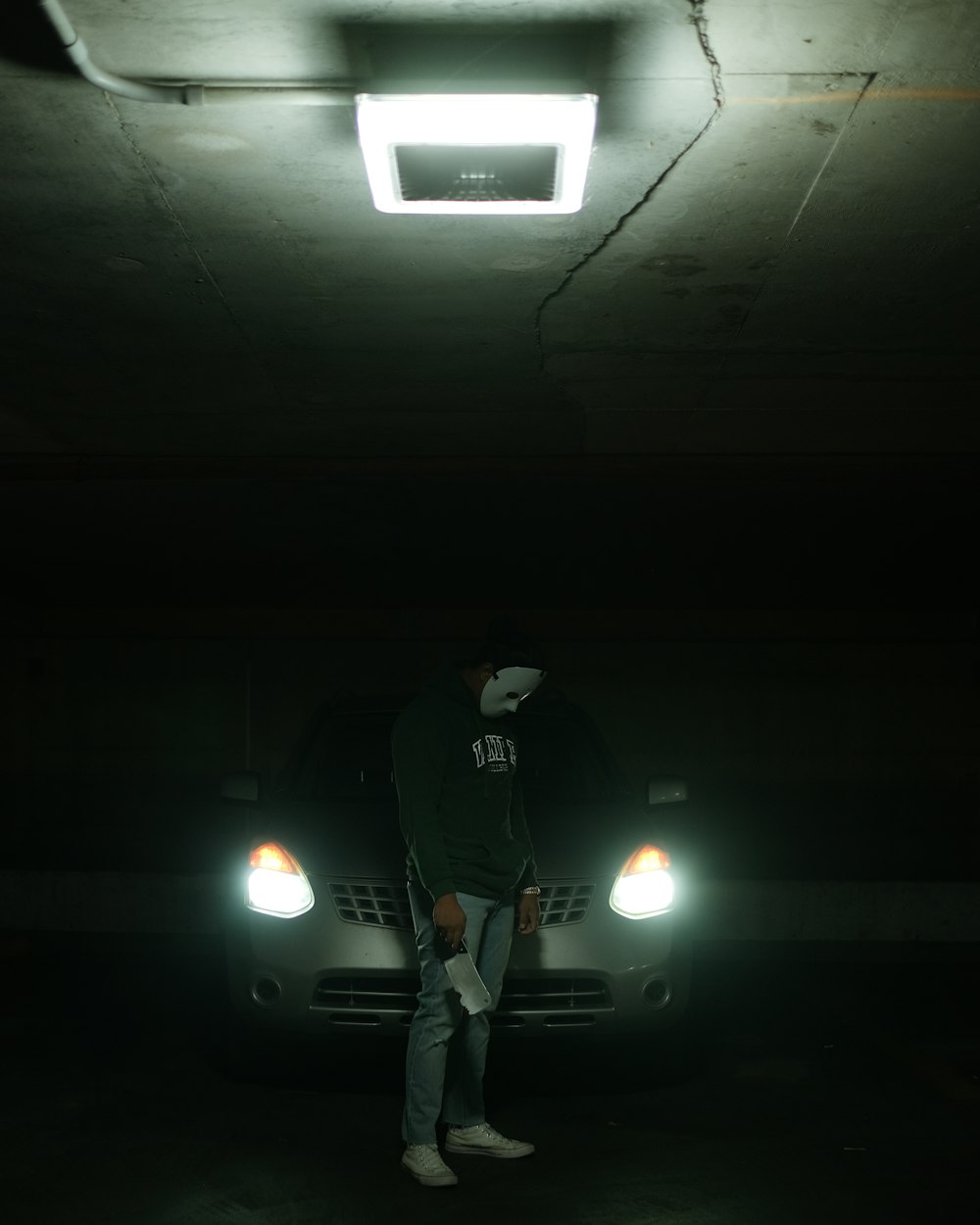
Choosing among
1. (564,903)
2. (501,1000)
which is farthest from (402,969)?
(564,903)

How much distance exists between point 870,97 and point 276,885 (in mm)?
3797

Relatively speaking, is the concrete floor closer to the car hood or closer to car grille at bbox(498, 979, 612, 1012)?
car grille at bbox(498, 979, 612, 1012)

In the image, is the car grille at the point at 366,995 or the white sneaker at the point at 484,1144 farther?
the car grille at the point at 366,995

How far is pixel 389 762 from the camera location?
6.84 meters

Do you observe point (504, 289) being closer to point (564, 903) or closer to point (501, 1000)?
point (564, 903)

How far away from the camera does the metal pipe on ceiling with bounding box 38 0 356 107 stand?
358 centimetres

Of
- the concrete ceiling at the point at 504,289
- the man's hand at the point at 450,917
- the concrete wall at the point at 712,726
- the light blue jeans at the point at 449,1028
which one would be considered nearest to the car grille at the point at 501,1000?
the light blue jeans at the point at 449,1028

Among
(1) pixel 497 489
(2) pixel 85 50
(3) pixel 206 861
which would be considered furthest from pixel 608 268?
Result: (3) pixel 206 861

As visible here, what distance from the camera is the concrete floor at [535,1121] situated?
14.2 feet

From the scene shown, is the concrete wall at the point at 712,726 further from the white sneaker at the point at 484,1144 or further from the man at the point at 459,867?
the white sneaker at the point at 484,1144

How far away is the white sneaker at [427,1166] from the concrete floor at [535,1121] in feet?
0.13

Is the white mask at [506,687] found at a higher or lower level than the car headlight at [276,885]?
higher

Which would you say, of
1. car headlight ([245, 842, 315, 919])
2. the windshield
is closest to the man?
car headlight ([245, 842, 315, 919])

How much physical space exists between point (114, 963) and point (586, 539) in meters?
4.24
